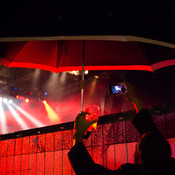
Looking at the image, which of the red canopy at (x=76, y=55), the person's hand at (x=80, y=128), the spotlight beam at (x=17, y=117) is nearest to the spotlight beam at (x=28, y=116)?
the spotlight beam at (x=17, y=117)

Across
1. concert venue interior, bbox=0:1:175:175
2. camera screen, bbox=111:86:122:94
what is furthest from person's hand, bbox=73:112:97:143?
concert venue interior, bbox=0:1:175:175

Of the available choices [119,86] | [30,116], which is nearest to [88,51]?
[119,86]

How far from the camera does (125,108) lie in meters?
9.23

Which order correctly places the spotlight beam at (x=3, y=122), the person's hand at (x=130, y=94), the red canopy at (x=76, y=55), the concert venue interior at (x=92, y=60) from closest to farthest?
the concert venue interior at (x=92, y=60)
the person's hand at (x=130, y=94)
the red canopy at (x=76, y=55)
the spotlight beam at (x=3, y=122)

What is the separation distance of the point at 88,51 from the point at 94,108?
0.69m

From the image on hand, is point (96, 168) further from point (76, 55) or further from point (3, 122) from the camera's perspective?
point (3, 122)

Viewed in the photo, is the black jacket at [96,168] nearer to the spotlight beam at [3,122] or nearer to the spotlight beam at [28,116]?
the spotlight beam at [28,116]

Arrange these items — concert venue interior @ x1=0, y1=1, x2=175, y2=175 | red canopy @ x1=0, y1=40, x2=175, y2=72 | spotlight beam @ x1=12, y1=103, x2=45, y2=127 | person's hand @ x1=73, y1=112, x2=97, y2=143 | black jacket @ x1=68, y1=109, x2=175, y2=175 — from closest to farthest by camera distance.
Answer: black jacket @ x1=68, y1=109, x2=175, y2=175 < concert venue interior @ x1=0, y1=1, x2=175, y2=175 < person's hand @ x1=73, y1=112, x2=97, y2=143 < red canopy @ x1=0, y1=40, x2=175, y2=72 < spotlight beam @ x1=12, y1=103, x2=45, y2=127

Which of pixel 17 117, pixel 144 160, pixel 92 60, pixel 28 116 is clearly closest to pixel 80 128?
pixel 144 160

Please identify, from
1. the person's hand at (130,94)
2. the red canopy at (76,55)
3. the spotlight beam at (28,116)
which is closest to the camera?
the person's hand at (130,94)

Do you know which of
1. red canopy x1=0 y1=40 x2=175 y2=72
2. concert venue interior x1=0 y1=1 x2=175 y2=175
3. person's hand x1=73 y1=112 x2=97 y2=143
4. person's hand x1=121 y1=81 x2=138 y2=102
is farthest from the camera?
red canopy x1=0 y1=40 x2=175 y2=72

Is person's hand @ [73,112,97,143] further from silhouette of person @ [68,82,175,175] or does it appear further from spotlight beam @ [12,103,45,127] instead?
spotlight beam @ [12,103,45,127]

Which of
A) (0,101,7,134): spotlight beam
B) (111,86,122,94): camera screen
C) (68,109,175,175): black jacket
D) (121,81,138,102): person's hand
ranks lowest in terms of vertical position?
(68,109,175,175): black jacket

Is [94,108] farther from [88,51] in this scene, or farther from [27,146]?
[27,146]
